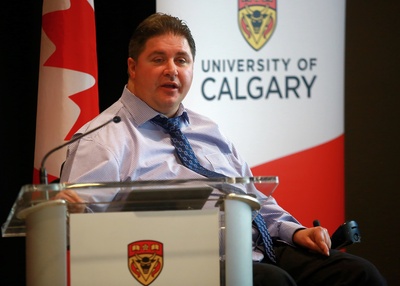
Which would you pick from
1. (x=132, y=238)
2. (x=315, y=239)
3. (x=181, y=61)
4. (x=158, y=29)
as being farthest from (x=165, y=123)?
(x=132, y=238)

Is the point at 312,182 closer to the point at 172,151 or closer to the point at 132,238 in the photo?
the point at 172,151

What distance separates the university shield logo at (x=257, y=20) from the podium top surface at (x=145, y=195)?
7.86ft

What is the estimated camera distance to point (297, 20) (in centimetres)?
429

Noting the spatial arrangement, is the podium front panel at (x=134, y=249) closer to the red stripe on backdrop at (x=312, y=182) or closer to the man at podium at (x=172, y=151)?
the man at podium at (x=172, y=151)

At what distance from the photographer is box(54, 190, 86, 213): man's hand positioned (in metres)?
1.88

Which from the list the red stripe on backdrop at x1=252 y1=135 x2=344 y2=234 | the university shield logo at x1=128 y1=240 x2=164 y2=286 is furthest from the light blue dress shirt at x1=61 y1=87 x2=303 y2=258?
the red stripe on backdrop at x1=252 y1=135 x2=344 y2=234

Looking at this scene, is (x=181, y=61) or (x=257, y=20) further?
(x=257, y=20)

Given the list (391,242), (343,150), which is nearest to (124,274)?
(343,150)

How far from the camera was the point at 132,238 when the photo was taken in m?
1.85

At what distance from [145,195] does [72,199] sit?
0.19 m

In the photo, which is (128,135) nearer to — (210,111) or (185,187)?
(185,187)

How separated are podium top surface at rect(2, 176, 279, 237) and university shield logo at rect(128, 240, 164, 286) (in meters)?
0.12

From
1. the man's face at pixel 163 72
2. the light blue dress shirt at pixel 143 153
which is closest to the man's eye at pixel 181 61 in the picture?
the man's face at pixel 163 72

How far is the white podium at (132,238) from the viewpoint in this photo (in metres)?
1.84
